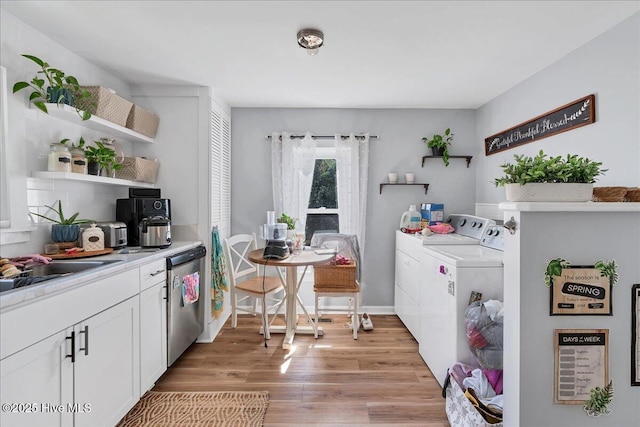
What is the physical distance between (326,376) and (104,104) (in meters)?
2.57

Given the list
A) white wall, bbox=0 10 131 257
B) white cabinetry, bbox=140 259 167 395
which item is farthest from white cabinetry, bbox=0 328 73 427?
white wall, bbox=0 10 131 257

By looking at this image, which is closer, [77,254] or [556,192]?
[556,192]

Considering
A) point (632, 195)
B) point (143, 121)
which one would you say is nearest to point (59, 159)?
point (143, 121)

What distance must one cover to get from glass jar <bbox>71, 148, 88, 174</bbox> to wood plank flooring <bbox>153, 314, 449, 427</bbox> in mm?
1612

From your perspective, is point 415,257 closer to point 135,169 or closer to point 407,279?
point 407,279

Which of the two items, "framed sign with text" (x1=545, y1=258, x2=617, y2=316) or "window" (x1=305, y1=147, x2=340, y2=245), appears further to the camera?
"window" (x1=305, y1=147, x2=340, y2=245)

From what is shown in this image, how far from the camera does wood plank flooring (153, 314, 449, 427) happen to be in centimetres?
202

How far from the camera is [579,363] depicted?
4.35 ft

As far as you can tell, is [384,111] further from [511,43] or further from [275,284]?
[275,284]

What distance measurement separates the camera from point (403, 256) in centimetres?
340

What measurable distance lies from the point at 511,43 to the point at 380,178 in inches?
73.2

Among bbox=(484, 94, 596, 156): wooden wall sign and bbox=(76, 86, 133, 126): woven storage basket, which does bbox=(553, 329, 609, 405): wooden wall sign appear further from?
bbox=(76, 86, 133, 126): woven storage basket

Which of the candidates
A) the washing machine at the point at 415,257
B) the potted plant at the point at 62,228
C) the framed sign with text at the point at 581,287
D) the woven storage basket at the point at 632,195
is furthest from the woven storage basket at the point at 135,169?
the woven storage basket at the point at 632,195

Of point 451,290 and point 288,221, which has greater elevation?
point 288,221
